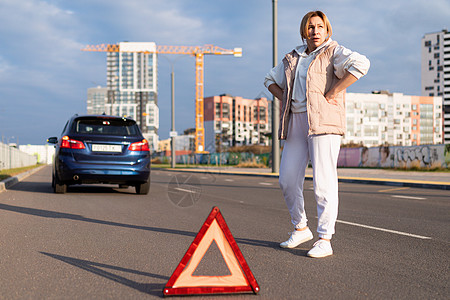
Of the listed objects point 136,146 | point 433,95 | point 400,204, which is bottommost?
point 400,204

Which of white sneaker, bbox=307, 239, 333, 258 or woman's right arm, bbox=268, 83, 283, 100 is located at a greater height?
woman's right arm, bbox=268, 83, 283, 100

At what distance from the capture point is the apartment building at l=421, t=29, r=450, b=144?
14450 centimetres

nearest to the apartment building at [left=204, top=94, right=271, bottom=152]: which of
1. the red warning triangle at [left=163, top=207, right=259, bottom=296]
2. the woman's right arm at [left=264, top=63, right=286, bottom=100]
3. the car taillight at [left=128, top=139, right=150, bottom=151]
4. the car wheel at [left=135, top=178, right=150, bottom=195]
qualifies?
the car wheel at [left=135, top=178, right=150, bottom=195]

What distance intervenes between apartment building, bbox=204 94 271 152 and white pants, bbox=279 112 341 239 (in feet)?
452

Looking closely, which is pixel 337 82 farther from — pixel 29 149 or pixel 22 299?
pixel 29 149

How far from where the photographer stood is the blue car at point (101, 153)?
29.6 feet

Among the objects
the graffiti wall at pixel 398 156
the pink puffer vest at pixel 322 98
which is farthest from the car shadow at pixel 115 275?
the graffiti wall at pixel 398 156

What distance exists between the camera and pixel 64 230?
5297mm

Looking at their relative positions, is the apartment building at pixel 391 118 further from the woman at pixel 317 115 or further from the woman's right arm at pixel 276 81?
the woman at pixel 317 115

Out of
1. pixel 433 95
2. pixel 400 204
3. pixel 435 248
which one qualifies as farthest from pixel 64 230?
pixel 433 95

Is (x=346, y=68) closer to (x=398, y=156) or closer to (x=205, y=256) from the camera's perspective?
(x=205, y=256)

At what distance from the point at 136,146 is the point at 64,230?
13.6ft

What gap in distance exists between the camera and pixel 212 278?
9.23 feet

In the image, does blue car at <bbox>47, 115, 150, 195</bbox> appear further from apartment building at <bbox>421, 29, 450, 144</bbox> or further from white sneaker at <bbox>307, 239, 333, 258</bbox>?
apartment building at <bbox>421, 29, 450, 144</bbox>
